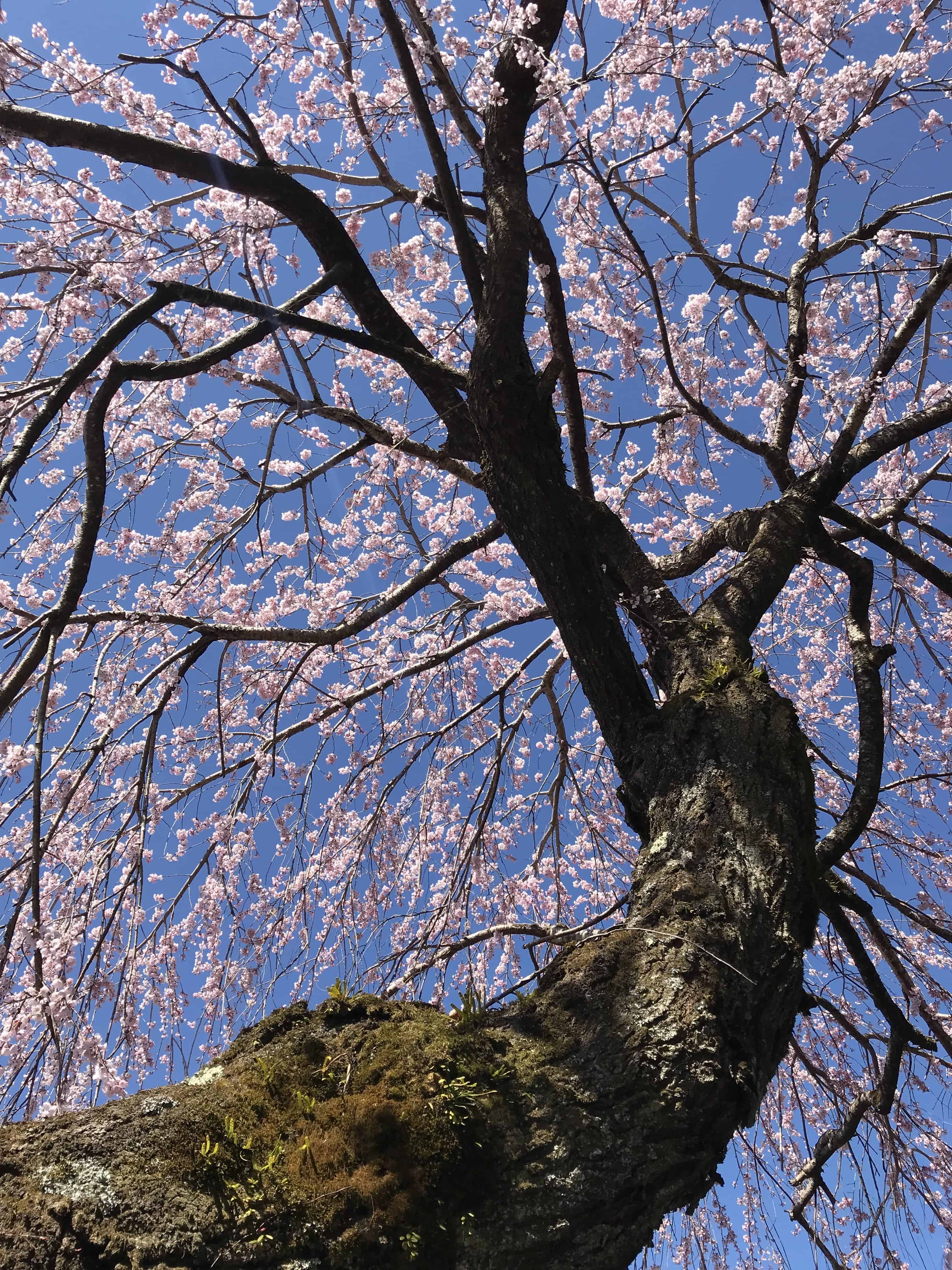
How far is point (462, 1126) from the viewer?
1242 millimetres

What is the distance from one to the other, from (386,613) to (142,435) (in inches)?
73.4

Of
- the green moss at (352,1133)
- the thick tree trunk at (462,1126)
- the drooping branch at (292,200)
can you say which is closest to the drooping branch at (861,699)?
the thick tree trunk at (462,1126)

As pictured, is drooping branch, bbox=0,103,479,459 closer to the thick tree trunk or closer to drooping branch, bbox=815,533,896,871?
drooping branch, bbox=815,533,896,871

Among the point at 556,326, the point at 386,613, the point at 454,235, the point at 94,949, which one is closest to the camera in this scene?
the point at 454,235

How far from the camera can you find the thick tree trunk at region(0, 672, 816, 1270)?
103 cm

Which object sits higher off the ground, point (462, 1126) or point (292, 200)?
point (292, 200)

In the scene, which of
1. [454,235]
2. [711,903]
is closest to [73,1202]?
[711,903]

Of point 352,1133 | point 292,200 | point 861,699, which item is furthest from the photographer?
point 292,200

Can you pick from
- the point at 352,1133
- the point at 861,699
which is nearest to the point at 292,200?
the point at 861,699

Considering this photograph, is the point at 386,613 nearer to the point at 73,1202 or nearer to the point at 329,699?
the point at 329,699

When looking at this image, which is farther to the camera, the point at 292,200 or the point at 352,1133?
the point at 292,200

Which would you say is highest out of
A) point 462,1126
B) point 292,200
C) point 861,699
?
point 292,200

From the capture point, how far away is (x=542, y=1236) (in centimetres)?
115

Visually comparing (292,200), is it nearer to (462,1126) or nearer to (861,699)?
(861,699)
